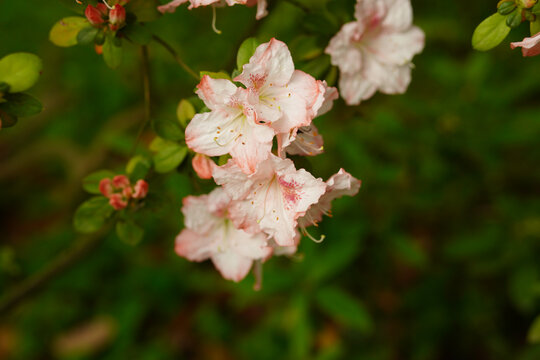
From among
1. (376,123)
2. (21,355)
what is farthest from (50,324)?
(376,123)

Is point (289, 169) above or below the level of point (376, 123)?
above

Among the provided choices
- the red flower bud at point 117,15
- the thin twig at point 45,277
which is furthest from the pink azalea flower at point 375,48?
the thin twig at point 45,277

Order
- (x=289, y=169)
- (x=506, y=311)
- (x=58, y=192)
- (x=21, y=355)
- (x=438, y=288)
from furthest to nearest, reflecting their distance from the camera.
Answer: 1. (x=58, y=192)
2. (x=21, y=355)
3. (x=506, y=311)
4. (x=438, y=288)
5. (x=289, y=169)

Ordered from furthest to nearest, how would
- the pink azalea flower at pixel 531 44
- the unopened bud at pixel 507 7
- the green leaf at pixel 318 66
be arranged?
the green leaf at pixel 318 66, the unopened bud at pixel 507 7, the pink azalea flower at pixel 531 44

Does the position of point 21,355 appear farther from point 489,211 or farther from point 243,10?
point 489,211

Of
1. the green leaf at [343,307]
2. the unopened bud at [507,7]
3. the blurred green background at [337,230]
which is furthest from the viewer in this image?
the blurred green background at [337,230]

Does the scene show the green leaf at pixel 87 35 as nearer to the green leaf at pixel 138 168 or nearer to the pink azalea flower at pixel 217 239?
the green leaf at pixel 138 168

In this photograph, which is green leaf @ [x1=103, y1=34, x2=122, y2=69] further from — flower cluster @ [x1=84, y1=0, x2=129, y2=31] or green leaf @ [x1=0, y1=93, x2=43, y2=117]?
green leaf @ [x1=0, y1=93, x2=43, y2=117]

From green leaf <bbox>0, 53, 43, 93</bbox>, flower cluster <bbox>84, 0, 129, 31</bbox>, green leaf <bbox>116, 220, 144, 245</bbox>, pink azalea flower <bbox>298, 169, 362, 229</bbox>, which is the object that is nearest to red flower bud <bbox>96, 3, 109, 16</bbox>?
flower cluster <bbox>84, 0, 129, 31</bbox>
